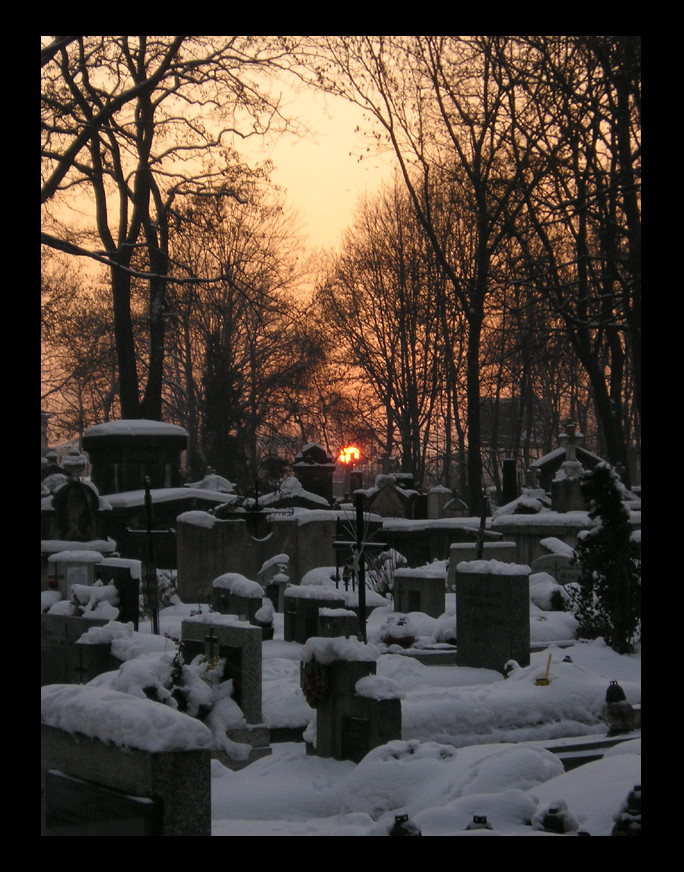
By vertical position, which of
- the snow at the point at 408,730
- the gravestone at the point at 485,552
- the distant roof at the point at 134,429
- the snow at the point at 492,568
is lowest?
the snow at the point at 408,730

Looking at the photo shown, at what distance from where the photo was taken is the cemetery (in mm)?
4129

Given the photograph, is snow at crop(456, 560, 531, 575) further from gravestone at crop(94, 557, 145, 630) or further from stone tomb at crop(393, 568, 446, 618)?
gravestone at crop(94, 557, 145, 630)

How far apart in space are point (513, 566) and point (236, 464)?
80.7ft

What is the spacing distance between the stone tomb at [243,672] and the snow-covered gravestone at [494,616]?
9.89ft

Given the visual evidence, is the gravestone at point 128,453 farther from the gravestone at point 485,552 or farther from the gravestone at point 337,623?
the gravestone at point 337,623

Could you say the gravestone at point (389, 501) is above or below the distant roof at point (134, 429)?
below

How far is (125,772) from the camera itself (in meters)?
4.02

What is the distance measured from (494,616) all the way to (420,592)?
318cm

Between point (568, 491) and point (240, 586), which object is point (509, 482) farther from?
point (240, 586)

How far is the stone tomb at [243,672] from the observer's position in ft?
28.4

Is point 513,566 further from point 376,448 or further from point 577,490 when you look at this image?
point 376,448

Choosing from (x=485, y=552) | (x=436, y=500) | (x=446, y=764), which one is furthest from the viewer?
(x=436, y=500)

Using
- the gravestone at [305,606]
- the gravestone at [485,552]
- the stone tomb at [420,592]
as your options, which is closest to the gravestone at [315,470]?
the gravestone at [485,552]

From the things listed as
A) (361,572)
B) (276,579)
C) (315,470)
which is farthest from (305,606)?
(315,470)
